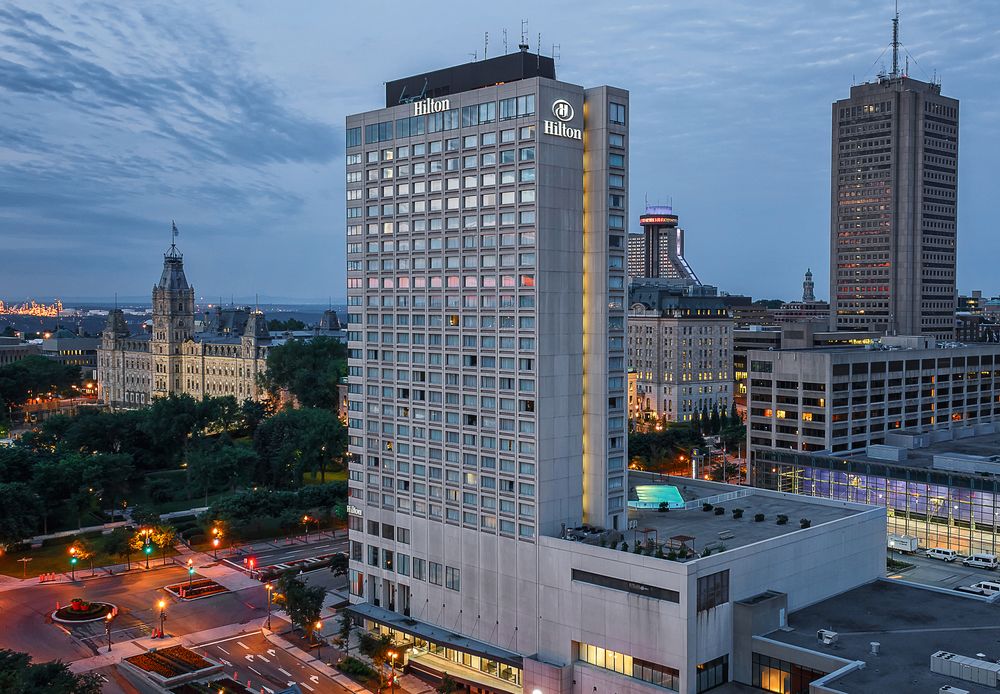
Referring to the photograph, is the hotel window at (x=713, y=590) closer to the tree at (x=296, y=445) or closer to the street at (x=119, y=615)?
the street at (x=119, y=615)

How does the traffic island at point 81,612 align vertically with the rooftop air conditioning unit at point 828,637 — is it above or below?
below

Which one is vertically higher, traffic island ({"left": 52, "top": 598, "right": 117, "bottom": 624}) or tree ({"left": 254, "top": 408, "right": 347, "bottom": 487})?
tree ({"left": 254, "top": 408, "right": 347, "bottom": 487})

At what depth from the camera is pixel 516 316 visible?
86.7m

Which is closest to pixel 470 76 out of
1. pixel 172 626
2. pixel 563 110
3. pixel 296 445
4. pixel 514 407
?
pixel 563 110

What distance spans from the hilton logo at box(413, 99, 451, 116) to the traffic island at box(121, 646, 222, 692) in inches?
2300

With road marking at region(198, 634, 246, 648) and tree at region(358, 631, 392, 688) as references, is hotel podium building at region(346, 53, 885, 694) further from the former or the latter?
road marking at region(198, 634, 246, 648)

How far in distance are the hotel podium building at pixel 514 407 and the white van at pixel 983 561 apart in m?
30.1

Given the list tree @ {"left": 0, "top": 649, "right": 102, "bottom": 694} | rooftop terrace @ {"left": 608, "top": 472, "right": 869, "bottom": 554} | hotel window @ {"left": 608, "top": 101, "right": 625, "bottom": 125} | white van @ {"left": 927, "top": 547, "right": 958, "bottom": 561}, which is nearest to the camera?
tree @ {"left": 0, "top": 649, "right": 102, "bottom": 694}

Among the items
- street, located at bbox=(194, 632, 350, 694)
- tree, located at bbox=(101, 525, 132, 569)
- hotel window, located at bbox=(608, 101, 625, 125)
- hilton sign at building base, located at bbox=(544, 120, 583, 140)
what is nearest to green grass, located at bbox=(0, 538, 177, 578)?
tree, located at bbox=(101, 525, 132, 569)

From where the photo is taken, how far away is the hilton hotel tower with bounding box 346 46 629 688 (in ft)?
281

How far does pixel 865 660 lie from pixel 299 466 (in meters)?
120

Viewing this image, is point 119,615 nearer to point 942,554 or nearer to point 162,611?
point 162,611

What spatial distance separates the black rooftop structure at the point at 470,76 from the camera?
88.6 meters

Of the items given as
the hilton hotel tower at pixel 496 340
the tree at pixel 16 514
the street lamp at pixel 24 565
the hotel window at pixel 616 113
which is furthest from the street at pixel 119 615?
the hotel window at pixel 616 113
